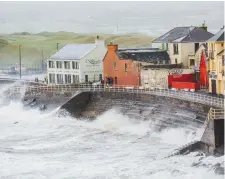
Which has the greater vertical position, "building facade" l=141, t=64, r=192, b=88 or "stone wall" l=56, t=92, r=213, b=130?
"building facade" l=141, t=64, r=192, b=88

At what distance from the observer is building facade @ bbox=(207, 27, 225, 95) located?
38.8 meters

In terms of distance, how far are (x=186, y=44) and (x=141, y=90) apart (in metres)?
7.36

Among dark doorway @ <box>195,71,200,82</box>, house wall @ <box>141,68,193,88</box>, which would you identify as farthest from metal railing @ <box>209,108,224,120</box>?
house wall @ <box>141,68,193,88</box>

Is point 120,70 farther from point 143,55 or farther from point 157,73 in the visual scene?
point 157,73

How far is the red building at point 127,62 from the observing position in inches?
1898

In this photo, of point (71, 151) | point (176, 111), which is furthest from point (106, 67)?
point (71, 151)

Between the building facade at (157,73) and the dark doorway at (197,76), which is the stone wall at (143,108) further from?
the dark doorway at (197,76)

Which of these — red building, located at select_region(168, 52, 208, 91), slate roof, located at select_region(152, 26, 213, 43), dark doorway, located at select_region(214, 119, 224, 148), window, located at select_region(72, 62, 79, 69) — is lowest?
dark doorway, located at select_region(214, 119, 224, 148)

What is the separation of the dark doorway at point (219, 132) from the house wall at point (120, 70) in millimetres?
16963

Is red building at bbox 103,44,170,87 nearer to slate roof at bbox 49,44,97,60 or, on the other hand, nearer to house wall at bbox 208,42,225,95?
slate roof at bbox 49,44,97,60

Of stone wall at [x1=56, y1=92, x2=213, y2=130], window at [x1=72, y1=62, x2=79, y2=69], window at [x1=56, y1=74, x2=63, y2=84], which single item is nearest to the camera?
stone wall at [x1=56, y1=92, x2=213, y2=130]

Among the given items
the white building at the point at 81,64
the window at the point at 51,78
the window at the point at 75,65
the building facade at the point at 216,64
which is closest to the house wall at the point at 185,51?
the building facade at the point at 216,64

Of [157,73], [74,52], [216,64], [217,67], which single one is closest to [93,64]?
[74,52]

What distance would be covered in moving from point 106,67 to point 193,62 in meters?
7.26
